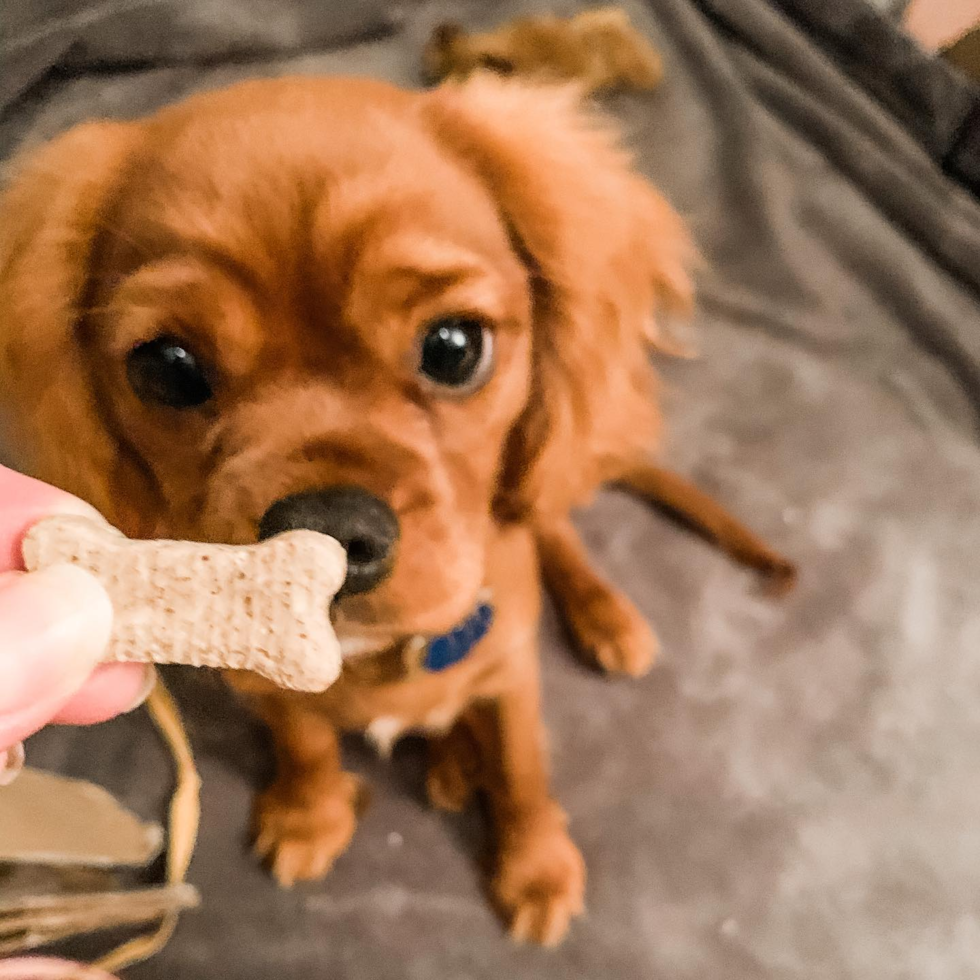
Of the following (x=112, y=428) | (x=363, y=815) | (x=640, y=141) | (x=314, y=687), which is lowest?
(x=363, y=815)

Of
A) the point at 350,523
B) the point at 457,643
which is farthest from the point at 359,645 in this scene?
the point at 350,523

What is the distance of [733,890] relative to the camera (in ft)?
3.94

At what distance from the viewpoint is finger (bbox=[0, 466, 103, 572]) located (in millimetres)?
538

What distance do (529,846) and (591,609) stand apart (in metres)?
0.37

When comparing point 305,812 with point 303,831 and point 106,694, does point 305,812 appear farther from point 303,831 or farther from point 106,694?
point 106,694

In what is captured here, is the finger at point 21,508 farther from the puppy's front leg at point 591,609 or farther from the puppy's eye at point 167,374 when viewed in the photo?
the puppy's front leg at point 591,609

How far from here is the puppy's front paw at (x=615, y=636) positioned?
134 centimetres

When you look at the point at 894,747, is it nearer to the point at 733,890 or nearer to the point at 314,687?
the point at 733,890

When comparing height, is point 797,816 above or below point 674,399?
below

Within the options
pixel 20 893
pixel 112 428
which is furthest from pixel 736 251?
pixel 20 893

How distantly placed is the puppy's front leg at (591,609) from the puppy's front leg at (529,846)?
218 mm

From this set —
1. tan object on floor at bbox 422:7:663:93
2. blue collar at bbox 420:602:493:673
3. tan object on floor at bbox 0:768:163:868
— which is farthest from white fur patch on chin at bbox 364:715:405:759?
tan object on floor at bbox 422:7:663:93

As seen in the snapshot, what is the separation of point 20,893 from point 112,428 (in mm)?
524

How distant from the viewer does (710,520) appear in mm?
1460
